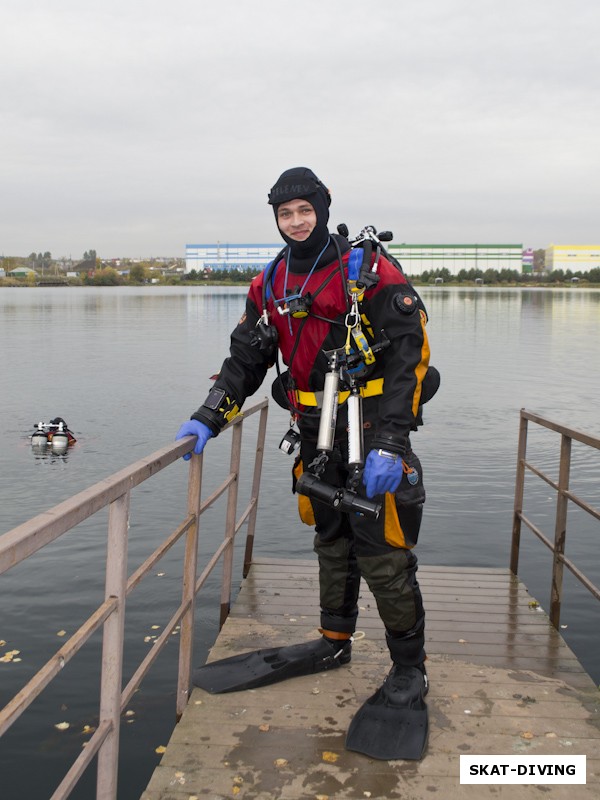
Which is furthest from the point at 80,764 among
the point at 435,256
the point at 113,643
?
the point at 435,256

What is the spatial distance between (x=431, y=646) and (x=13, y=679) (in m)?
2.67

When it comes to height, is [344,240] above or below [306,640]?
above

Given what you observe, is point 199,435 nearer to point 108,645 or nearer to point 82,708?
point 108,645

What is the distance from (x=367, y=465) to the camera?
→ 304 cm

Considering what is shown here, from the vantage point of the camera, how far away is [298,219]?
10.9 feet

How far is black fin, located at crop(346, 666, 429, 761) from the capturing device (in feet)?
9.75

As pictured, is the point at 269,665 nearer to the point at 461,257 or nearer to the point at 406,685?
the point at 406,685

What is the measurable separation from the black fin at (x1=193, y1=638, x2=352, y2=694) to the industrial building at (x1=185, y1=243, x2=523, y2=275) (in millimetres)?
153004

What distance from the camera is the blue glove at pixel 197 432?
3.34m

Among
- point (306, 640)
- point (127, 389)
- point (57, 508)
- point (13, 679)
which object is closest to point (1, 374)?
point (127, 389)

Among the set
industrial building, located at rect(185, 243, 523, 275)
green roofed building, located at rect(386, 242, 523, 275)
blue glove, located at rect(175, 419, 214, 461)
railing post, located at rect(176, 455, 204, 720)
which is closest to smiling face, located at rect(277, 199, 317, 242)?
blue glove, located at rect(175, 419, 214, 461)

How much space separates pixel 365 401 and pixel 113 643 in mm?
1444

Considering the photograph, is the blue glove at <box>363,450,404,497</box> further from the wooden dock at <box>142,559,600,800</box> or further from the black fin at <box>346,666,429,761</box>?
the wooden dock at <box>142,559,600,800</box>

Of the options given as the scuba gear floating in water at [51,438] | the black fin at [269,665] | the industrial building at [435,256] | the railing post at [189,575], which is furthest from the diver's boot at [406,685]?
the industrial building at [435,256]
